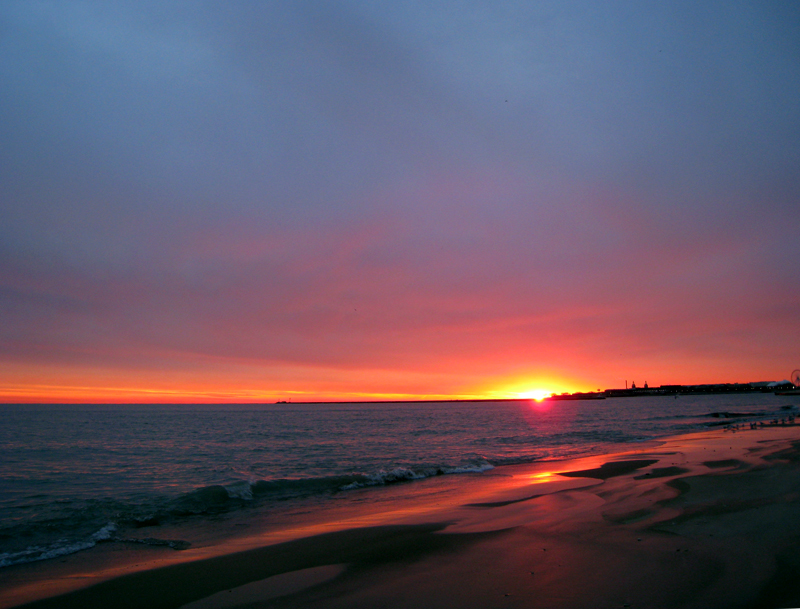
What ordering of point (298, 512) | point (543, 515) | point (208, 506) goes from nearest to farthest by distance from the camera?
point (543, 515) < point (298, 512) < point (208, 506)

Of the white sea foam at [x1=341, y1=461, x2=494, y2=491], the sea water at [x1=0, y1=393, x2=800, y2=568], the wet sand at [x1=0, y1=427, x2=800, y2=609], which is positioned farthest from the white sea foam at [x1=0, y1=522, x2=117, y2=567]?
the white sea foam at [x1=341, y1=461, x2=494, y2=491]

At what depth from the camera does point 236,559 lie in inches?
323

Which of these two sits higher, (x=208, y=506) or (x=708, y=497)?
(x=708, y=497)

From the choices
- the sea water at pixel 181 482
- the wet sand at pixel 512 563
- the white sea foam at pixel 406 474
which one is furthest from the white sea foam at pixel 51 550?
the white sea foam at pixel 406 474

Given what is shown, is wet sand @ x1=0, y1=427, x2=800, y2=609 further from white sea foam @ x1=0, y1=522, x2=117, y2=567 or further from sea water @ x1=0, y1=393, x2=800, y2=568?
sea water @ x1=0, y1=393, x2=800, y2=568

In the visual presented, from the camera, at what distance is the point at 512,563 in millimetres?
7129

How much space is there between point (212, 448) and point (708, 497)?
3317 cm

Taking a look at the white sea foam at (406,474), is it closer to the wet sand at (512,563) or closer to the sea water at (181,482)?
the sea water at (181,482)

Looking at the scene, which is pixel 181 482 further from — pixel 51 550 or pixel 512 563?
pixel 512 563

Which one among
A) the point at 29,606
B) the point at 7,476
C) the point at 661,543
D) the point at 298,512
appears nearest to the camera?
the point at 29,606

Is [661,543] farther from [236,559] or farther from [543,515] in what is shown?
[236,559]

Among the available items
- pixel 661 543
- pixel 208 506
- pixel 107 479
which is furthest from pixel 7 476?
pixel 661 543

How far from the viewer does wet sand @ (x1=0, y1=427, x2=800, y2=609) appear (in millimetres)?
5844

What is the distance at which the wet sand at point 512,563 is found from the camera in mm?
5844
